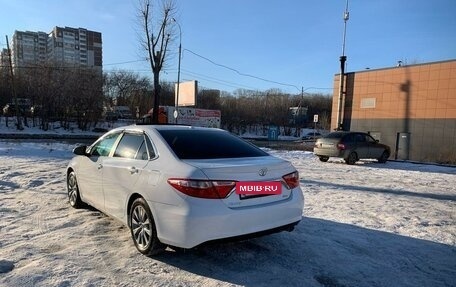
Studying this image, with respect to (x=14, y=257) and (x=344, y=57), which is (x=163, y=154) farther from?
(x=344, y=57)

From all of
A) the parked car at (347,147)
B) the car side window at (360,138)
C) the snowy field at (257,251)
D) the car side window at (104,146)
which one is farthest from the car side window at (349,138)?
the car side window at (104,146)

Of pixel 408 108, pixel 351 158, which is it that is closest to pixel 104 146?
pixel 351 158

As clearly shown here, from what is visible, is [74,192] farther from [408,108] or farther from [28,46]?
[28,46]

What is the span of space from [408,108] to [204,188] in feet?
92.9

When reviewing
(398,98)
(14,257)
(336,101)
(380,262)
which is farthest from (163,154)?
(336,101)

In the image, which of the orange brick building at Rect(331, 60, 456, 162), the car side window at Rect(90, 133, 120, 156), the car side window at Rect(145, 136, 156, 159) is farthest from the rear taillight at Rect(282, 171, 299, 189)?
the orange brick building at Rect(331, 60, 456, 162)

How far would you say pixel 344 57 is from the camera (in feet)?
103

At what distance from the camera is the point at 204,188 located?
3992 mm

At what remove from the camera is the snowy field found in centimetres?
404

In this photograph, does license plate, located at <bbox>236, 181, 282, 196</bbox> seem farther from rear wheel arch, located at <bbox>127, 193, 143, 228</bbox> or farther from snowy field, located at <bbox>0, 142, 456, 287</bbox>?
rear wheel arch, located at <bbox>127, 193, 143, 228</bbox>

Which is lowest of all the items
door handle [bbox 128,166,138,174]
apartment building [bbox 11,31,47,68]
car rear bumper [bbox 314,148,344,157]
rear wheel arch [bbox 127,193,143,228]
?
car rear bumper [bbox 314,148,344,157]

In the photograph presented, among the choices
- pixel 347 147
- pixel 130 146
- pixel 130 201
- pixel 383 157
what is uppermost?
pixel 130 146

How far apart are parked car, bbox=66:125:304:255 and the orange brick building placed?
2254 centimetres

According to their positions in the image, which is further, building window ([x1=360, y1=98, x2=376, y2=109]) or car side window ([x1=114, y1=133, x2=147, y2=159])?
building window ([x1=360, y1=98, x2=376, y2=109])
